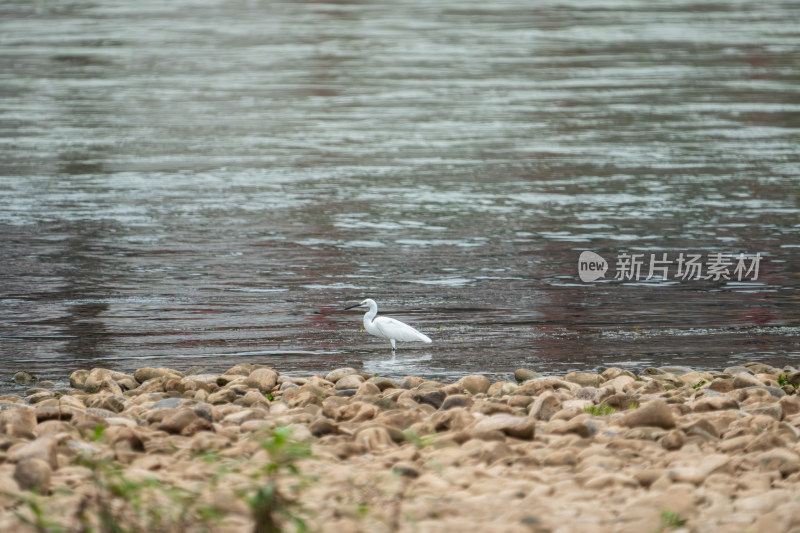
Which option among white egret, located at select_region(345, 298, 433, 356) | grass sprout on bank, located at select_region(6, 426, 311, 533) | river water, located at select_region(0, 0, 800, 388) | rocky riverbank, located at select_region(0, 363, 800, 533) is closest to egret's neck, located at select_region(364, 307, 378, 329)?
white egret, located at select_region(345, 298, 433, 356)

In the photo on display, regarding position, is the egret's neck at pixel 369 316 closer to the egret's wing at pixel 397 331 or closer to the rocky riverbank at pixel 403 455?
the egret's wing at pixel 397 331

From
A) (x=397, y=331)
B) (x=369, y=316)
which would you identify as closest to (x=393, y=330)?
(x=397, y=331)

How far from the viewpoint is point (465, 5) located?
4181cm

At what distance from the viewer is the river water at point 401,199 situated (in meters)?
10.8

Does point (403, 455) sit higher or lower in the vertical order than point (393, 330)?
higher

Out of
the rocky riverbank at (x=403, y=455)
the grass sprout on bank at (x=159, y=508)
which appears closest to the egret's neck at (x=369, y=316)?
the rocky riverbank at (x=403, y=455)

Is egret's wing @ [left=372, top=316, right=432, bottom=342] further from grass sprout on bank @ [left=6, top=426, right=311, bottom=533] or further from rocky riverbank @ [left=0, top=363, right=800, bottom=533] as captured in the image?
grass sprout on bank @ [left=6, top=426, right=311, bottom=533]

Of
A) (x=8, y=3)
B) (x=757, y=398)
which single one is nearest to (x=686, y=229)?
(x=757, y=398)

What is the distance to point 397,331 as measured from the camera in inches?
404

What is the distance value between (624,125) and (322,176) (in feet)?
20.9

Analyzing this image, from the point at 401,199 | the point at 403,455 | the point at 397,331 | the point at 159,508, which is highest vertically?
the point at 159,508

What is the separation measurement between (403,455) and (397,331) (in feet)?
12.4

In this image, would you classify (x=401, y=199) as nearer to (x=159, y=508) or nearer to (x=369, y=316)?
(x=369, y=316)

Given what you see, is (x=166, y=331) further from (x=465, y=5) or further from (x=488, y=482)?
(x=465, y=5)
